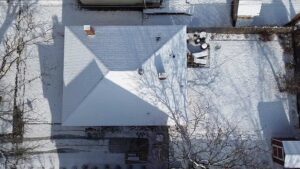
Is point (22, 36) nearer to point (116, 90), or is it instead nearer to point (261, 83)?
point (116, 90)

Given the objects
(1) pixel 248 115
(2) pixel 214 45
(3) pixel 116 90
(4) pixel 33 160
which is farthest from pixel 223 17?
(4) pixel 33 160

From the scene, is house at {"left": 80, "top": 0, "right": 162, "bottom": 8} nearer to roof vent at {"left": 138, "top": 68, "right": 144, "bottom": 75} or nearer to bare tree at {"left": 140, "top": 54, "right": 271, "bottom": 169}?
bare tree at {"left": 140, "top": 54, "right": 271, "bottom": 169}

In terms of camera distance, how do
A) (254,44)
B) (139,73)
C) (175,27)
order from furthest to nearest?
(254,44) < (175,27) < (139,73)

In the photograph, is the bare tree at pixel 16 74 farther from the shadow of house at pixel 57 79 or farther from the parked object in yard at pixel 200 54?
the parked object in yard at pixel 200 54


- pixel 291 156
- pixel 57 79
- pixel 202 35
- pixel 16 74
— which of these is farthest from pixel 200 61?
pixel 16 74

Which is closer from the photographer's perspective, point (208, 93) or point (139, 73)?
point (139, 73)

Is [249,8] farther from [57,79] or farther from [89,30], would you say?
[57,79]
